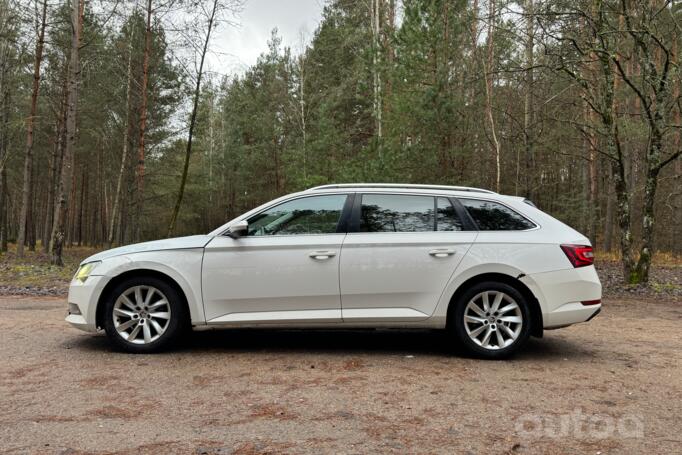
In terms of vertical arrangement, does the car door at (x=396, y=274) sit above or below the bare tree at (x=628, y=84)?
below

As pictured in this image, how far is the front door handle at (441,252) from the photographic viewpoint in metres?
5.06

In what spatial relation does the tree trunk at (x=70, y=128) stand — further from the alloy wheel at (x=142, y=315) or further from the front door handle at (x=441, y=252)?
the front door handle at (x=441, y=252)

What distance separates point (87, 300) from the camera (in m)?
5.17

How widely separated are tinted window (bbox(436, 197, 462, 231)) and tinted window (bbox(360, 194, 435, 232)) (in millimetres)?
73

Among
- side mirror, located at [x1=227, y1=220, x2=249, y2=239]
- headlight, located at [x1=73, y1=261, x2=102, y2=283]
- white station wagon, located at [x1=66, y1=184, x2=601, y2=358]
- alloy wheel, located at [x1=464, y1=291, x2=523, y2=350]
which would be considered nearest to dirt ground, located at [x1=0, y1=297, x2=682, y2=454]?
alloy wheel, located at [x1=464, y1=291, x2=523, y2=350]

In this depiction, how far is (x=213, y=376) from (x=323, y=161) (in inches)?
692

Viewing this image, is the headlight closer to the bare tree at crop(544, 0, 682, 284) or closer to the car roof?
the car roof

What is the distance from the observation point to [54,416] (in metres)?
3.46

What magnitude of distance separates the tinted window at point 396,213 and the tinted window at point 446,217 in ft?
0.24

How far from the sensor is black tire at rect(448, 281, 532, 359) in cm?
500

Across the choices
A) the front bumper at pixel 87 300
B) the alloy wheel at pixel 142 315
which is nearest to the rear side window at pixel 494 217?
the alloy wheel at pixel 142 315

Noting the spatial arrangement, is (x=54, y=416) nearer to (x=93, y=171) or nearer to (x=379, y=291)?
(x=379, y=291)

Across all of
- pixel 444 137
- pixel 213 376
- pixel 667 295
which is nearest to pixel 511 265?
pixel 213 376

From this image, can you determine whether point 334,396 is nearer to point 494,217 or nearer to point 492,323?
point 492,323
